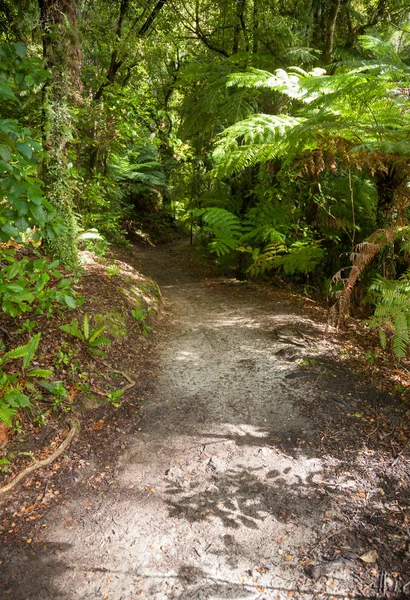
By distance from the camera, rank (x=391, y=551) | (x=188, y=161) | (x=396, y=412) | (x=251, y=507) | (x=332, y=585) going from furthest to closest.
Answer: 1. (x=188, y=161)
2. (x=396, y=412)
3. (x=251, y=507)
4. (x=391, y=551)
5. (x=332, y=585)

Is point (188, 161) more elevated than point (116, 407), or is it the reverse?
point (188, 161)

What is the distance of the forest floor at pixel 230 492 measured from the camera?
7.63ft

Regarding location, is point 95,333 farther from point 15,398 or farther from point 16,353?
point 15,398

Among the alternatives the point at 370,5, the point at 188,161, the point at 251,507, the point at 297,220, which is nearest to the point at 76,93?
the point at 297,220

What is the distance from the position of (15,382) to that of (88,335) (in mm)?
1010

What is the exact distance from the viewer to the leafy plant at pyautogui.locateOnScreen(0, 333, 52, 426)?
122 inches

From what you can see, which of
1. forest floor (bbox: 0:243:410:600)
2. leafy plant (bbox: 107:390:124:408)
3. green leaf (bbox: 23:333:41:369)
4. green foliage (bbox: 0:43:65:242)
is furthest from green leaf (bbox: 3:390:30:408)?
green foliage (bbox: 0:43:65:242)

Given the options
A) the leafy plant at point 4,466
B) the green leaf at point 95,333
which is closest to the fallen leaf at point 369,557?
the leafy plant at point 4,466

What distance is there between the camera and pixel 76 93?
5082 millimetres

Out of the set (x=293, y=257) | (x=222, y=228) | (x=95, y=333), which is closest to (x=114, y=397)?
(x=95, y=333)

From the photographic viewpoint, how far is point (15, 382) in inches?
135

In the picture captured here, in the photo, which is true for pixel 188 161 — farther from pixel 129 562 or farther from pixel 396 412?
pixel 129 562

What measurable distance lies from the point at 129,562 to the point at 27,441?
1.39 meters

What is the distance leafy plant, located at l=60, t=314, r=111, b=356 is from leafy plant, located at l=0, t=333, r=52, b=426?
60cm
